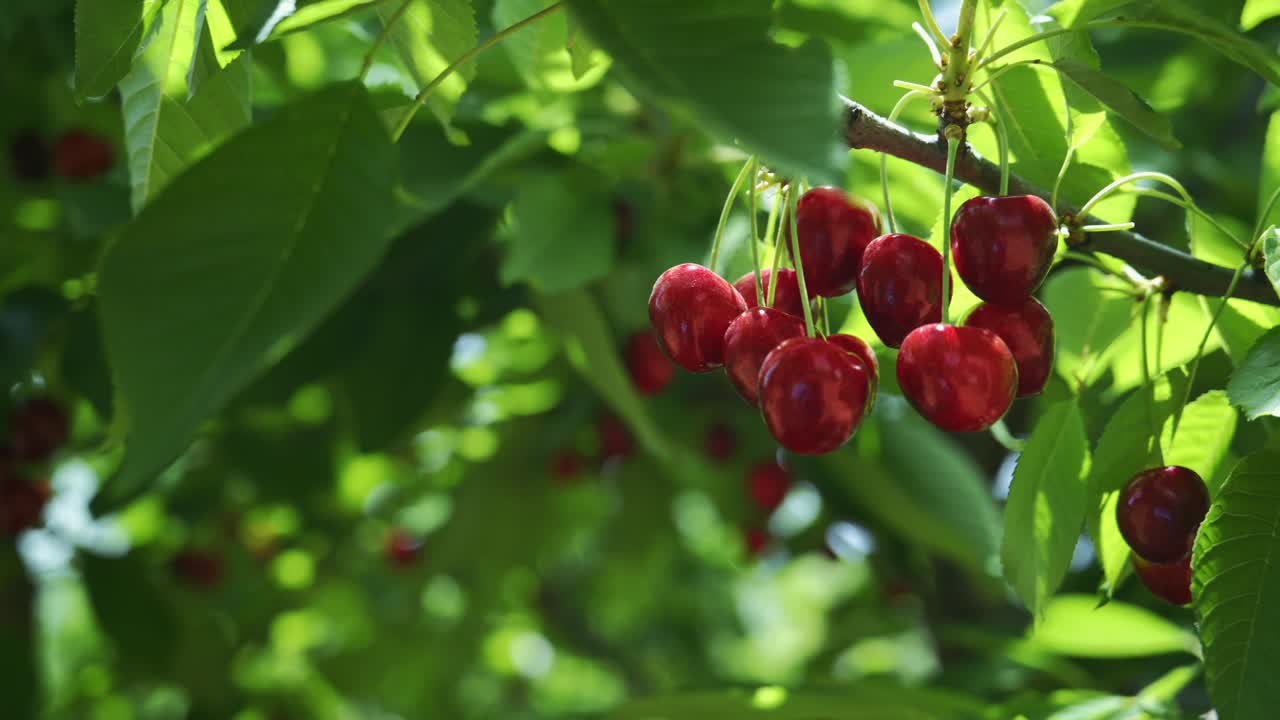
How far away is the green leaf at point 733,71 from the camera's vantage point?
53 centimetres

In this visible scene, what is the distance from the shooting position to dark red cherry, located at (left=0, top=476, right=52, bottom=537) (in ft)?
7.73

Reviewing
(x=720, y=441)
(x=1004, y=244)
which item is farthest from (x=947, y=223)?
(x=720, y=441)

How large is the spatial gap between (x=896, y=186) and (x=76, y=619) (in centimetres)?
461

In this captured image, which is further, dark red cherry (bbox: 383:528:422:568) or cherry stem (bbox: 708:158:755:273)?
dark red cherry (bbox: 383:528:422:568)

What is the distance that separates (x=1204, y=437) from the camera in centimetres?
90

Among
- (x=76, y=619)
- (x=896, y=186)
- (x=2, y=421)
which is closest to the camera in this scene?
(x=896, y=186)

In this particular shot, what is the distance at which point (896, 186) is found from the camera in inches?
55.1

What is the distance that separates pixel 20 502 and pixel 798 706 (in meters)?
1.93

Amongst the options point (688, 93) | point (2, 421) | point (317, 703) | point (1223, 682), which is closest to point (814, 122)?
point (688, 93)

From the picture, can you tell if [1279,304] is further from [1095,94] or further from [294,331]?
[294,331]

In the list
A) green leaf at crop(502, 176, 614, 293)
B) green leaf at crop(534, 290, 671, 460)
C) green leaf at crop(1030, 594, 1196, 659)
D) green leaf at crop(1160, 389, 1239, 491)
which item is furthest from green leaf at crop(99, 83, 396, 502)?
green leaf at crop(1030, 594, 1196, 659)

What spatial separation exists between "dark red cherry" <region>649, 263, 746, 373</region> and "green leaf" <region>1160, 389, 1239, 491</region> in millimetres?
365

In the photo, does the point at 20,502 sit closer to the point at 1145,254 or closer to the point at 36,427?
the point at 36,427

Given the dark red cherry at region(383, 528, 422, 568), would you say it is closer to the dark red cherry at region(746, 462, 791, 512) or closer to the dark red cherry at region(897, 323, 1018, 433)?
the dark red cherry at region(746, 462, 791, 512)
